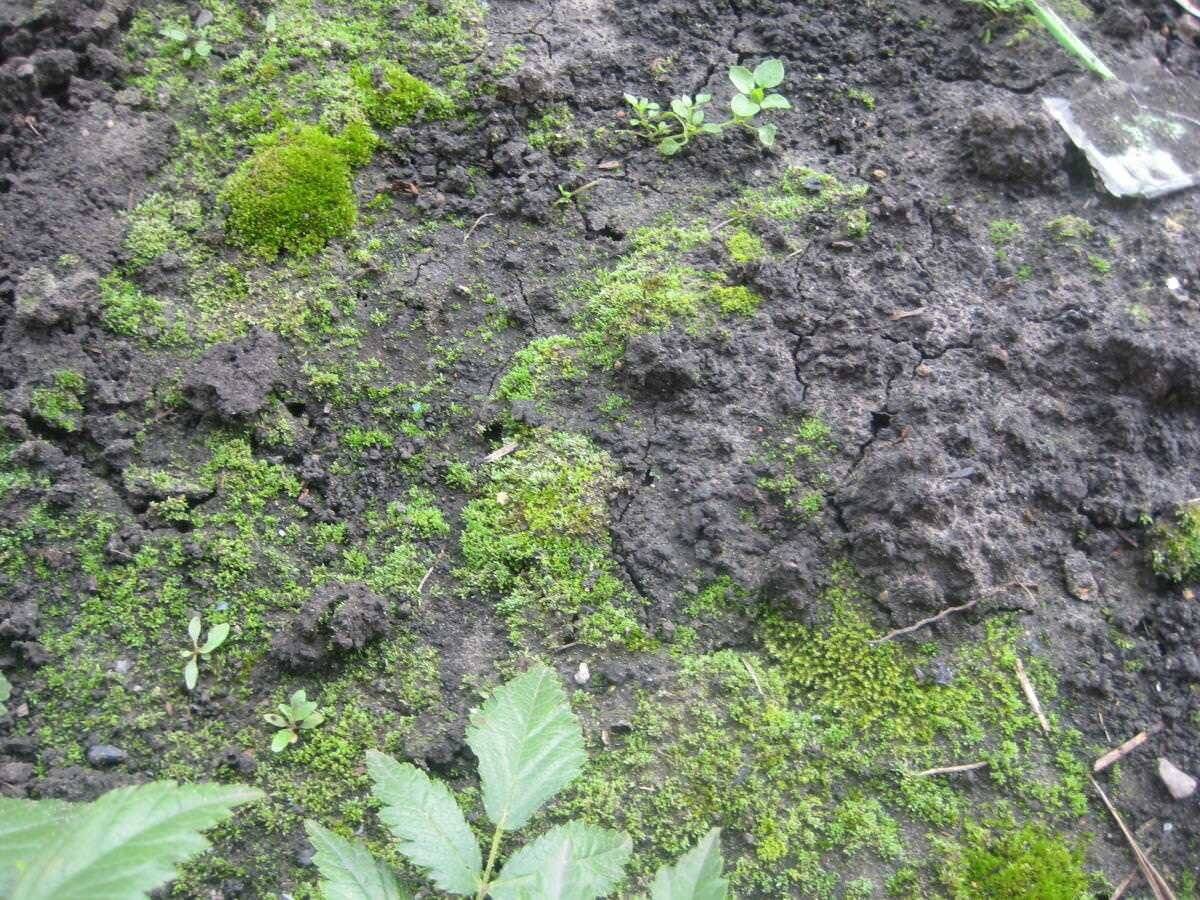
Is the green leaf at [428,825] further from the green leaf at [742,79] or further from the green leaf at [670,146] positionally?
the green leaf at [742,79]

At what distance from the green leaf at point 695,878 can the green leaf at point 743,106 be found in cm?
209

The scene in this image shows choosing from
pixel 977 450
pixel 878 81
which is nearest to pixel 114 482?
pixel 977 450

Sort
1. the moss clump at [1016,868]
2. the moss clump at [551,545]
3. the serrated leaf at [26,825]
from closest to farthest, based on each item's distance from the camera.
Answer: the serrated leaf at [26,825] < the moss clump at [1016,868] < the moss clump at [551,545]

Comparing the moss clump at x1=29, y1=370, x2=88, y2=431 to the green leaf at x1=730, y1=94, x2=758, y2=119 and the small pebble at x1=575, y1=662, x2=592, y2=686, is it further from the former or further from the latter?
the green leaf at x1=730, y1=94, x2=758, y2=119

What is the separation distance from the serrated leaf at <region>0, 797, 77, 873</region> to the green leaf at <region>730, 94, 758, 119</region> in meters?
2.44

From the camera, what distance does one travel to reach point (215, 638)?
2123 mm

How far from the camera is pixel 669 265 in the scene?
2674 millimetres

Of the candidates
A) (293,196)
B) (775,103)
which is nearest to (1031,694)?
(775,103)

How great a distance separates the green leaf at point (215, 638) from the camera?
212 centimetres

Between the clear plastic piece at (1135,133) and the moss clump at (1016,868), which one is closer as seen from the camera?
the moss clump at (1016,868)

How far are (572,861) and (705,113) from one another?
2263 millimetres

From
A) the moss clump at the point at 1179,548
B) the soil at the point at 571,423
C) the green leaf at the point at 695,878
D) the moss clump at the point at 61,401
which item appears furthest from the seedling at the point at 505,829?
the moss clump at the point at 1179,548

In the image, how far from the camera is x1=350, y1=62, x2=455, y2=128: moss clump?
286 centimetres

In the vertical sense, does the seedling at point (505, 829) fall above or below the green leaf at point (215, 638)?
above
